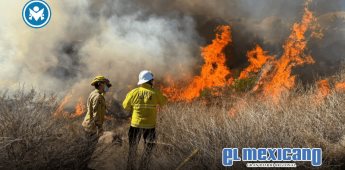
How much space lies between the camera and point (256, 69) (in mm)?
14883

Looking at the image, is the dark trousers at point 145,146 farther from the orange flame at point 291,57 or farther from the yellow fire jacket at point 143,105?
the orange flame at point 291,57

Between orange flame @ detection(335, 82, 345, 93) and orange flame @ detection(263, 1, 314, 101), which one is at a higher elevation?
orange flame @ detection(263, 1, 314, 101)

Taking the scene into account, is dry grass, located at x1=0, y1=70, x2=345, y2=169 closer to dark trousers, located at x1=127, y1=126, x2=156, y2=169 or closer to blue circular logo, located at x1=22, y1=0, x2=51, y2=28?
dark trousers, located at x1=127, y1=126, x2=156, y2=169

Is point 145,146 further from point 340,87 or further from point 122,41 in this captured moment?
point 122,41

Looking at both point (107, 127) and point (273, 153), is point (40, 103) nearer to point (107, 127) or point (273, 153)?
point (273, 153)

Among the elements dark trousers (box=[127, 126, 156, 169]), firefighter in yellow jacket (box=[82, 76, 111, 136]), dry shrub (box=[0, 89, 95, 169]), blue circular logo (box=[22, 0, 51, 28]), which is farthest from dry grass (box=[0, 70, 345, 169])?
blue circular logo (box=[22, 0, 51, 28])

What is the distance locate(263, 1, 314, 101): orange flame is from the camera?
43.8 feet

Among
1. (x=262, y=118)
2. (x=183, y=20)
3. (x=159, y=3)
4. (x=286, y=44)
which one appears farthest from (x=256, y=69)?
(x=262, y=118)

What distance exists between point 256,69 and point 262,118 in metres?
8.60

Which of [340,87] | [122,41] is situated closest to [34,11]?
[122,41]

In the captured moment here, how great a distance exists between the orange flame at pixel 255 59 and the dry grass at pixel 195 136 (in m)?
6.83

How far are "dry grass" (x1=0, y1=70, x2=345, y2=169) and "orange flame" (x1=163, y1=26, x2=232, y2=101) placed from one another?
577 cm

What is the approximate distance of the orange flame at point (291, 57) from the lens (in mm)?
13352

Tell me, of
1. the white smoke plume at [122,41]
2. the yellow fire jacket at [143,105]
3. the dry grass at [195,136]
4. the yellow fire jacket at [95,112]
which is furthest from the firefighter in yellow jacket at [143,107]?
the white smoke plume at [122,41]
